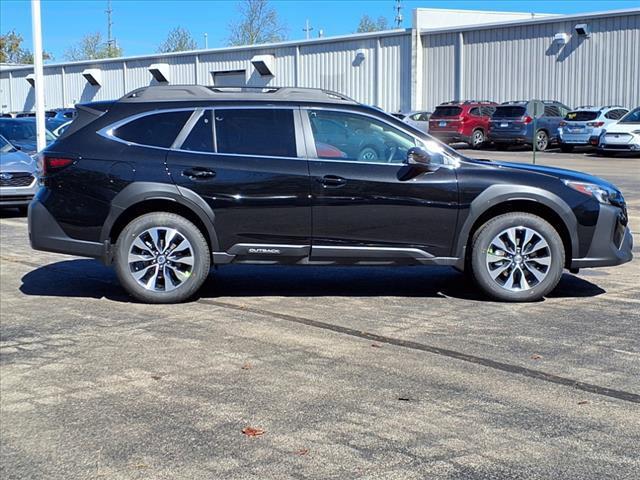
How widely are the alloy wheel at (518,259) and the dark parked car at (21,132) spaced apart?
1276 cm

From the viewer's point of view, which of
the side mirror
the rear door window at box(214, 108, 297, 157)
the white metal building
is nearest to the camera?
the side mirror

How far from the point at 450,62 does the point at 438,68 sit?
82 cm

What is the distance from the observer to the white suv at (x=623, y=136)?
2952 cm

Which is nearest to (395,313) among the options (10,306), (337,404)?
(337,404)

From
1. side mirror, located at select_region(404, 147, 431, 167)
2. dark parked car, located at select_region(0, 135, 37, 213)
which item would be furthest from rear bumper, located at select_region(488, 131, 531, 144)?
side mirror, located at select_region(404, 147, 431, 167)

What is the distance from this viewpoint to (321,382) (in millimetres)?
→ 5523

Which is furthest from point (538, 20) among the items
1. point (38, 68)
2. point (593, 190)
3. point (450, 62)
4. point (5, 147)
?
point (593, 190)

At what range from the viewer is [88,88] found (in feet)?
203

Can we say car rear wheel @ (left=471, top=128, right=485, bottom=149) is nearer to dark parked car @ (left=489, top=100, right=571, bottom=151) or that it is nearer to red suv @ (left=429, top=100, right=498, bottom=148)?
red suv @ (left=429, top=100, right=498, bottom=148)

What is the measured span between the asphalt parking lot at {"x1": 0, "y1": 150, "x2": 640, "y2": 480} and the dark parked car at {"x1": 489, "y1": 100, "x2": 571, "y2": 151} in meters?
26.0

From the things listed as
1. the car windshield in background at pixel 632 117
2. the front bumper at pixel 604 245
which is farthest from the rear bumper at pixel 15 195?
the car windshield in background at pixel 632 117

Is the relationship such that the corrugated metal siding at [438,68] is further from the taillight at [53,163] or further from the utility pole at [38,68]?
the taillight at [53,163]

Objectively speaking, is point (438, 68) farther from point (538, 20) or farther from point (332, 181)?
point (332, 181)

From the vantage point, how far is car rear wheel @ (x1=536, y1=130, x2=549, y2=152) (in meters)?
34.8
